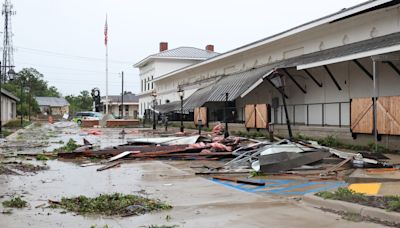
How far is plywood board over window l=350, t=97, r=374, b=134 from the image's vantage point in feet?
57.0

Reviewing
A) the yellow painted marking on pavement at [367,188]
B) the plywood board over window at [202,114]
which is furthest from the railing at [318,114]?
the yellow painted marking on pavement at [367,188]

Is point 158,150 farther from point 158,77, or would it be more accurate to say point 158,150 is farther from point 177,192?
point 158,77

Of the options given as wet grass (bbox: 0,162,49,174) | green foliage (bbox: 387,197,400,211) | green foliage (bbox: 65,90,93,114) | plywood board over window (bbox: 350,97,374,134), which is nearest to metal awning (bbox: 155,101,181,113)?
plywood board over window (bbox: 350,97,374,134)

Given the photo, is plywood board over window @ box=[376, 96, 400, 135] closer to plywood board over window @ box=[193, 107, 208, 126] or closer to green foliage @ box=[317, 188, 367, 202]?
green foliage @ box=[317, 188, 367, 202]

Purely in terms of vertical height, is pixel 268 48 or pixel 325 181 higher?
pixel 268 48

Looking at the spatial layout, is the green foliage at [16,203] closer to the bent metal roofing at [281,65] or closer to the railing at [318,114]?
the bent metal roofing at [281,65]

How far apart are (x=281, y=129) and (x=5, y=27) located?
68.9 m

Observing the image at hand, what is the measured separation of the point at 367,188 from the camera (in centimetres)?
949

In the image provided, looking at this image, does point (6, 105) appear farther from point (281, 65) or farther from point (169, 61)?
point (281, 65)

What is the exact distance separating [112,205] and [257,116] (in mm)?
18660

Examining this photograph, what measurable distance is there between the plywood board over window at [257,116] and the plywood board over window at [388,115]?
883cm

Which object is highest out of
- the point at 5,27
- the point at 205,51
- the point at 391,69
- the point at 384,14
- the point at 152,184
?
the point at 5,27

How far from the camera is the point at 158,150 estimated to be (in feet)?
58.1

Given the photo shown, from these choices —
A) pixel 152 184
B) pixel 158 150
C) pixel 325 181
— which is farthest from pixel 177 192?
pixel 158 150
